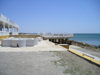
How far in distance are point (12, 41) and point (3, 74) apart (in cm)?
775

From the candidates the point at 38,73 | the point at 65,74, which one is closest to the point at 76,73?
the point at 65,74

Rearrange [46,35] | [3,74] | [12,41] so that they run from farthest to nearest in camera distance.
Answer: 1. [46,35]
2. [12,41]
3. [3,74]

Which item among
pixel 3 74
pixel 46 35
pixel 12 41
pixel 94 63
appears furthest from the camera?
pixel 46 35

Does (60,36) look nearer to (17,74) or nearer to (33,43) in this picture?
(33,43)

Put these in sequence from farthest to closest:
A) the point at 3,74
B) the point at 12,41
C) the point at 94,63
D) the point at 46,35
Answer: the point at 46,35 < the point at 12,41 < the point at 94,63 < the point at 3,74

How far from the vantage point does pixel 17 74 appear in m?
3.71

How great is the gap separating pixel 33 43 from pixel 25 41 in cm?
98

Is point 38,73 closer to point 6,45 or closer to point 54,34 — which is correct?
point 6,45

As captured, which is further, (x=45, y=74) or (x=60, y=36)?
(x=60, y=36)

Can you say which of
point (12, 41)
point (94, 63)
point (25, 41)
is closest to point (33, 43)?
point (25, 41)

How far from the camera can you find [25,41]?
37.0ft

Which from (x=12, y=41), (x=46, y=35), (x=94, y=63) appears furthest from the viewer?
(x=46, y=35)

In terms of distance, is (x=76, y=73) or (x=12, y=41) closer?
(x=76, y=73)

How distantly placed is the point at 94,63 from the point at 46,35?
26240 millimetres
